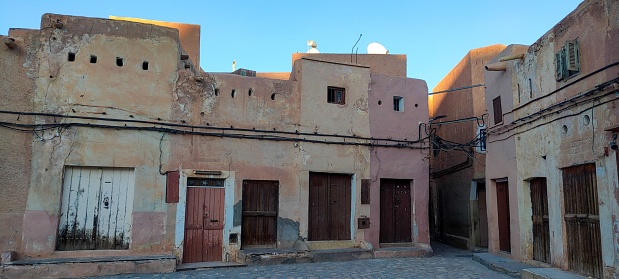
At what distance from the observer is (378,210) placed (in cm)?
1265

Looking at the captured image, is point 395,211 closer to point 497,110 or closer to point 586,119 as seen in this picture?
point 497,110

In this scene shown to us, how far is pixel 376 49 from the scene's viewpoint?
18.1 metres

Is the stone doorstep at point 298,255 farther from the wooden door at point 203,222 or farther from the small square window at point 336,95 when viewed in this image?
the small square window at point 336,95

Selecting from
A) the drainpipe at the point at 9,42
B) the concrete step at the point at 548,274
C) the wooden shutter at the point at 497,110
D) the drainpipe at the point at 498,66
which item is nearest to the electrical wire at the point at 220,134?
the drainpipe at the point at 9,42

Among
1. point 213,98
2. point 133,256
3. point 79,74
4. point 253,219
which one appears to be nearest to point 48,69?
point 79,74

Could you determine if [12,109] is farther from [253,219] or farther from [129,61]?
[253,219]

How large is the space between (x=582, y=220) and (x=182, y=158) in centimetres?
878

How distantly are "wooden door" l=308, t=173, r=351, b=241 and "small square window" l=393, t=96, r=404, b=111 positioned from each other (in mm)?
2727

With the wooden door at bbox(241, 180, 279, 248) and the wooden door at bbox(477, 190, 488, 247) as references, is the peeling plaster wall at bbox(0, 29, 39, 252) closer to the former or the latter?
the wooden door at bbox(241, 180, 279, 248)

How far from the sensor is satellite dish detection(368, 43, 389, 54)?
18062mm

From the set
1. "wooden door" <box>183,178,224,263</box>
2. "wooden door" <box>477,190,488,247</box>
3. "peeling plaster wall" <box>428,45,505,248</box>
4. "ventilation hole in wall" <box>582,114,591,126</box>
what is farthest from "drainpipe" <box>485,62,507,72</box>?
"wooden door" <box>183,178,224,263</box>

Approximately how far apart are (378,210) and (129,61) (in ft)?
25.5

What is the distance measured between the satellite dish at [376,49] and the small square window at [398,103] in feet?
16.5

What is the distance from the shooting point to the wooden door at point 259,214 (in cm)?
1145
